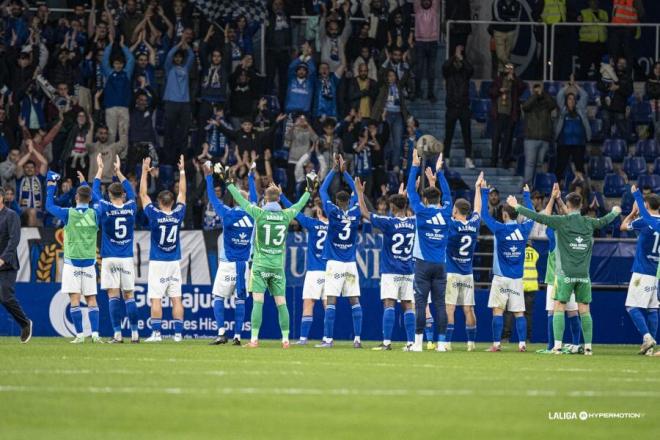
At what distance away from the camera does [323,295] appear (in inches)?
1003

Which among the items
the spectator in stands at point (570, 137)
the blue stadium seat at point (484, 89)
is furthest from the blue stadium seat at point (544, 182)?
the blue stadium seat at point (484, 89)

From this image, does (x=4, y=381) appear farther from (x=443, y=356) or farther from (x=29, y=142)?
(x=29, y=142)

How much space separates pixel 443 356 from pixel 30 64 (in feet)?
49.3

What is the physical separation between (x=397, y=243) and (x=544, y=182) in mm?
10501

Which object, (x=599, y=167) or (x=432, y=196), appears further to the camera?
(x=599, y=167)

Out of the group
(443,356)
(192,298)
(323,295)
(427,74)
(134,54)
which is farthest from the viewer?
→ (427,74)

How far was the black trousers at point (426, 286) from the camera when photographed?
73.9ft

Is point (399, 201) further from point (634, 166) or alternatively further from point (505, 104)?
point (634, 166)

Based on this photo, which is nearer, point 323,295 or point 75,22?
point 323,295

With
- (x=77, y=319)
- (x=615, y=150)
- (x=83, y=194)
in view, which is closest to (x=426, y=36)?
(x=615, y=150)

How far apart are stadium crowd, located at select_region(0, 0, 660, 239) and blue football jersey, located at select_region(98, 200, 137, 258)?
5.78m

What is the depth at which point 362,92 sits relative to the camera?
33.1 metres

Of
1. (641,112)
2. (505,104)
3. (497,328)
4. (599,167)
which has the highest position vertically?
(505,104)

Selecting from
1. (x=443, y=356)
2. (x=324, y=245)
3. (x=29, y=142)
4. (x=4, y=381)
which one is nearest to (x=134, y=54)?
(x=29, y=142)
